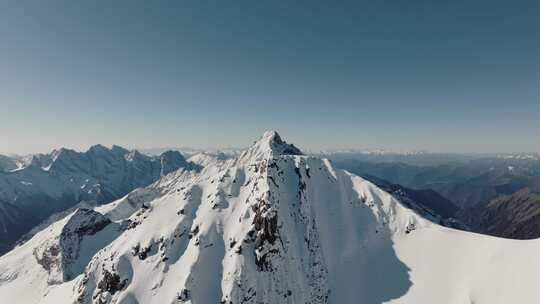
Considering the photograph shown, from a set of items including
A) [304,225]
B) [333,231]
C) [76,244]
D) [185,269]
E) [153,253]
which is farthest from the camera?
[76,244]

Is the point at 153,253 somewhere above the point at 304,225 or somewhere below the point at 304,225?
below

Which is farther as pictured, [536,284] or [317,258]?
[317,258]

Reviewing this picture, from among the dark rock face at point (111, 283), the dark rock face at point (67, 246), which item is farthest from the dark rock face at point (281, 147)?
the dark rock face at point (111, 283)

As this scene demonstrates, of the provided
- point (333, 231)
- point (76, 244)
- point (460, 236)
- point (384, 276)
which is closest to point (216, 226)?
point (333, 231)

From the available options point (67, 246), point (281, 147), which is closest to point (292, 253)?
point (281, 147)

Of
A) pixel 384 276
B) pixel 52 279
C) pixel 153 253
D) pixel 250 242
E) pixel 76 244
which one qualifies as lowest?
pixel 52 279

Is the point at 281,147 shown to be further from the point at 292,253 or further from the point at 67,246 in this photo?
the point at 67,246

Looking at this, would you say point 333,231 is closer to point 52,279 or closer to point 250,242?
point 250,242

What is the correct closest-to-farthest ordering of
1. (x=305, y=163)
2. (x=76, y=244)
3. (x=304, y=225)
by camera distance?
(x=304, y=225) → (x=305, y=163) → (x=76, y=244)

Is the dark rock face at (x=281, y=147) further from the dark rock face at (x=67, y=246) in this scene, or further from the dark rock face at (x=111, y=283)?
the dark rock face at (x=111, y=283)
